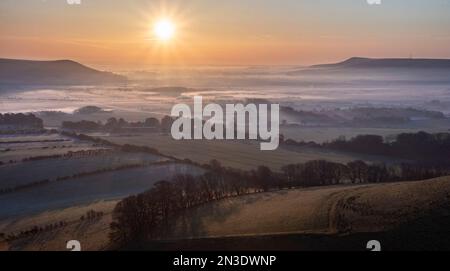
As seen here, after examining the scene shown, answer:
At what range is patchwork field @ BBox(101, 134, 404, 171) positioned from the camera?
14.2 meters

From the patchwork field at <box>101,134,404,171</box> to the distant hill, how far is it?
3.08 meters

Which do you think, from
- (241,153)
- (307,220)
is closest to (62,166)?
(241,153)

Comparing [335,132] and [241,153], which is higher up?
[335,132]

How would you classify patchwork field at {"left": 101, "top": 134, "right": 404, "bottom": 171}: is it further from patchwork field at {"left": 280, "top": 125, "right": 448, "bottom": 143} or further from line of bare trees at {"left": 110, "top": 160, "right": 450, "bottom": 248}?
patchwork field at {"left": 280, "top": 125, "right": 448, "bottom": 143}

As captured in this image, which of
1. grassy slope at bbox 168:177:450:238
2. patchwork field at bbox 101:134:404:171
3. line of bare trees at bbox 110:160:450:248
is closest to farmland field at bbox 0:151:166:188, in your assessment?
patchwork field at bbox 101:134:404:171

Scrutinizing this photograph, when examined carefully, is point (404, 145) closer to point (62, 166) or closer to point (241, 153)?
point (241, 153)

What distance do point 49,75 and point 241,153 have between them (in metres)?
8.99

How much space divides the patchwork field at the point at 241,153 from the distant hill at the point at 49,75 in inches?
121

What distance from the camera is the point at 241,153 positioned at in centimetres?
1477

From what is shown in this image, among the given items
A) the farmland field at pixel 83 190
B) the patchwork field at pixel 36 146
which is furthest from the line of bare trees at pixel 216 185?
the patchwork field at pixel 36 146

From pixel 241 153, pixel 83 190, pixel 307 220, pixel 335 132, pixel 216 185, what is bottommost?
pixel 307 220

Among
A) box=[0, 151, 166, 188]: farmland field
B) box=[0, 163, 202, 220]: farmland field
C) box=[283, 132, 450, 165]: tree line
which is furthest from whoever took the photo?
box=[283, 132, 450, 165]: tree line

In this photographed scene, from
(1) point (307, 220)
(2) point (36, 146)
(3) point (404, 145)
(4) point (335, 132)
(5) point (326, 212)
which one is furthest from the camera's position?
(4) point (335, 132)
